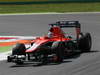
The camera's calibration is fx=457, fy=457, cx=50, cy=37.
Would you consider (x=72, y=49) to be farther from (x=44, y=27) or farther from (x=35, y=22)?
(x=35, y=22)

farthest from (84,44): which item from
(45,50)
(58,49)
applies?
(45,50)

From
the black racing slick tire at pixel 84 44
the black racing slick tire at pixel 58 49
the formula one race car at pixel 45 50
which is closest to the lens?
the formula one race car at pixel 45 50

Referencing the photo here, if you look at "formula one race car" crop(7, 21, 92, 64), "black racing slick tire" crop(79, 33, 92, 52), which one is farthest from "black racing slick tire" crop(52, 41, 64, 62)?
"black racing slick tire" crop(79, 33, 92, 52)

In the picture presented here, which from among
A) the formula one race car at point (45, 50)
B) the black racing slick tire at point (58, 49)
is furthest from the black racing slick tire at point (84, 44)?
the black racing slick tire at point (58, 49)

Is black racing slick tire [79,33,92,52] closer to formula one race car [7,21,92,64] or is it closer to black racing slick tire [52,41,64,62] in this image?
formula one race car [7,21,92,64]

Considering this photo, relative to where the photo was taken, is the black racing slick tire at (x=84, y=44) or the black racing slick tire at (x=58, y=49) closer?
the black racing slick tire at (x=58, y=49)

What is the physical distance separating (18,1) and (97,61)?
34093 millimetres

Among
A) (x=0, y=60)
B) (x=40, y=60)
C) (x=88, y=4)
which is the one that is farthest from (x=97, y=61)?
(x=88, y=4)

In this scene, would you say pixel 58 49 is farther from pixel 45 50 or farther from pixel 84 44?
pixel 84 44

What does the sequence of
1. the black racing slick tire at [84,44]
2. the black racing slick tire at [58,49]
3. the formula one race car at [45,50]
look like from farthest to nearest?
the black racing slick tire at [84,44], the black racing slick tire at [58,49], the formula one race car at [45,50]

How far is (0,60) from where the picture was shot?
1473 centimetres

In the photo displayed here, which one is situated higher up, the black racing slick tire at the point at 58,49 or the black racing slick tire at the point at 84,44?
the black racing slick tire at the point at 84,44

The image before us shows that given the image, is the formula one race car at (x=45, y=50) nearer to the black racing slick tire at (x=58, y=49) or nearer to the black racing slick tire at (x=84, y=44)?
the black racing slick tire at (x=58, y=49)

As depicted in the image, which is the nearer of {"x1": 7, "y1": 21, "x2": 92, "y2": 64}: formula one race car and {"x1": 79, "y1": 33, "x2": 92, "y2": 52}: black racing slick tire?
{"x1": 7, "y1": 21, "x2": 92, "y2": 64}: formula one race car
